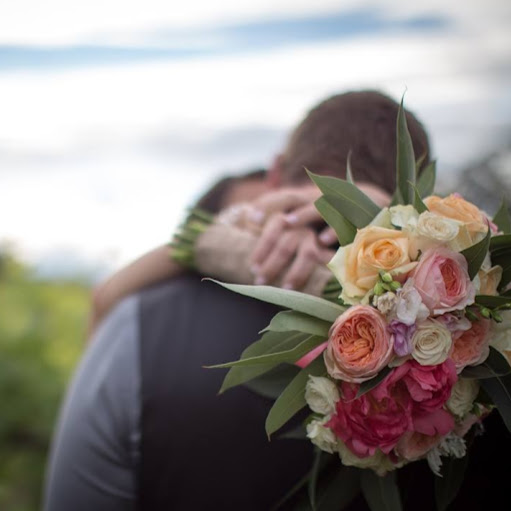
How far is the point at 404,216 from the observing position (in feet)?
4.30

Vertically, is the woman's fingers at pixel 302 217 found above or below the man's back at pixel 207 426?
above

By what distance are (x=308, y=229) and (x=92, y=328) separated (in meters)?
0.79

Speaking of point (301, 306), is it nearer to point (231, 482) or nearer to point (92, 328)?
point (231, 482)

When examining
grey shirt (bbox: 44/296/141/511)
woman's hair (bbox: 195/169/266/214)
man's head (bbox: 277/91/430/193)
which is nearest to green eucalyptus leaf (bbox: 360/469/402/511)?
grey shirt (bbox: 44/296/141/511)

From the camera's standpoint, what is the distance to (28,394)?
153 inches

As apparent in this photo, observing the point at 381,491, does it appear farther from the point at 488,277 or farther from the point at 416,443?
the point at 488,277

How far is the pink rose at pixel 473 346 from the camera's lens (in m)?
1.27

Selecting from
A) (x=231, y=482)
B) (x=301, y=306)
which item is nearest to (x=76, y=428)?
(x=231, y=482)

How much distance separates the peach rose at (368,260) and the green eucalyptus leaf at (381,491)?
1.08 feet

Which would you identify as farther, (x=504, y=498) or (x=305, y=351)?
(x=504, y=498)

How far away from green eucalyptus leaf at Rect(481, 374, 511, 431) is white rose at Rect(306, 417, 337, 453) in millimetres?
254

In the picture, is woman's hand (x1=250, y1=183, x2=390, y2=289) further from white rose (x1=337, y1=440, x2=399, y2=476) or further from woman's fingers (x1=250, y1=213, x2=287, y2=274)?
white rose (x1=337, y1=440, x2=399, y2=476)

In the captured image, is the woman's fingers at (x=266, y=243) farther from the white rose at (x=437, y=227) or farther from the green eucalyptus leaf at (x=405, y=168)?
the white rose at (x=437, y=227)

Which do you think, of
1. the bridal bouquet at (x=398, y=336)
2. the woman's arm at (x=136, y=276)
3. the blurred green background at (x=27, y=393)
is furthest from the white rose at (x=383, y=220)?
the blurred green background at (x=27, y=393)
